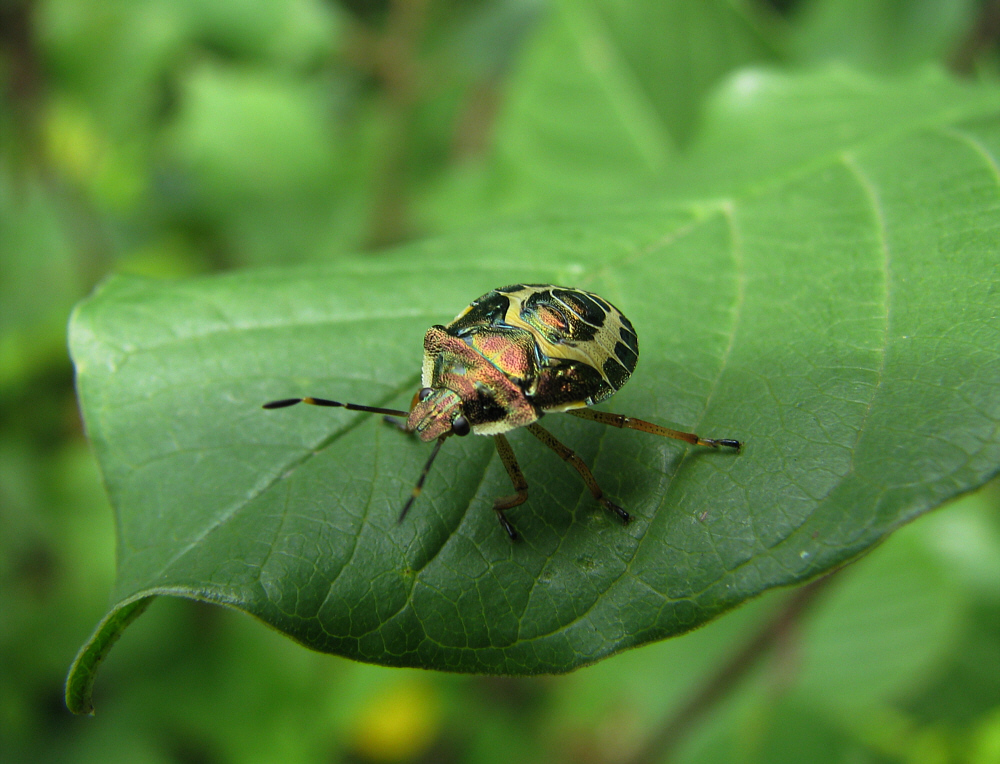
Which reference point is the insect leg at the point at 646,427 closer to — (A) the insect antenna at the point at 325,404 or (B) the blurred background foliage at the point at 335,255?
(A) the insect antenna at the point at 325,404

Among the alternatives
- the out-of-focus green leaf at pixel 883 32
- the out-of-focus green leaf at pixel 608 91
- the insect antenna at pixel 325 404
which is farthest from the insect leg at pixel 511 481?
the out-of-focus green leaf at pixel 883 32

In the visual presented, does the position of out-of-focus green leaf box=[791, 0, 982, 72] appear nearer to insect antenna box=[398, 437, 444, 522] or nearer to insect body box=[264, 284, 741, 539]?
insect body box=[264, 284, 741, 539]

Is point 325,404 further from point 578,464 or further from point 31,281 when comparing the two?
point 31,281

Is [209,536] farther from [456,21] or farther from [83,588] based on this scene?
[456,21]

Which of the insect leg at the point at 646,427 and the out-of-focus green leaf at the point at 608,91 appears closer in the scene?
the insect leg at the point at 646,427

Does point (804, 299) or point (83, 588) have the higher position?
point (804, 299)

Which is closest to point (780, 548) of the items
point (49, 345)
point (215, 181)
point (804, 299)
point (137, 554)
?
point (804, 299)

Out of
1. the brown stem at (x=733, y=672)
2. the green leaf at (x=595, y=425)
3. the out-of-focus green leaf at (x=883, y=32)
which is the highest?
the green leaf at (x=595, y=425)
